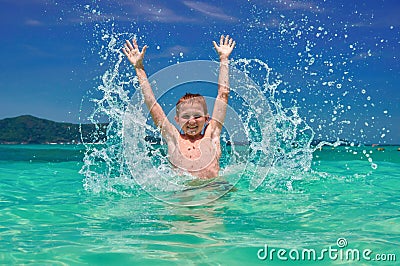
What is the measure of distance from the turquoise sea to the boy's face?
46.6 inches

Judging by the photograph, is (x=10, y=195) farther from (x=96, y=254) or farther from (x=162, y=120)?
(x=96, y=254)

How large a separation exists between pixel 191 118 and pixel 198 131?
0.86 feet

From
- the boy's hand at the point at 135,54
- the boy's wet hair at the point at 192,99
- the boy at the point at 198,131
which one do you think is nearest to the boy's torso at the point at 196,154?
the boy at the point at 198,131

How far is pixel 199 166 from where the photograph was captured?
24.6 feet

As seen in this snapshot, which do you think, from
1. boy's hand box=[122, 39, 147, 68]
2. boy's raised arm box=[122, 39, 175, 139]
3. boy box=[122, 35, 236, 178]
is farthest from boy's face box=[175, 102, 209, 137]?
boy's hand box=[122, 39, 147, 68]

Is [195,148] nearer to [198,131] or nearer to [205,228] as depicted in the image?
[198,131]

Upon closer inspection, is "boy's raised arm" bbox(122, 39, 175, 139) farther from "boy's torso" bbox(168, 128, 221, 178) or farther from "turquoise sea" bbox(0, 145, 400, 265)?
"turquoise sea" bbox(0, 145, 400, 265)

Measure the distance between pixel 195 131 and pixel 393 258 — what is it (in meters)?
4.16

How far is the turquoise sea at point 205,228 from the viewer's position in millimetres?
3922

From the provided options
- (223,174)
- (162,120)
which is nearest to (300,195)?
(223,174)

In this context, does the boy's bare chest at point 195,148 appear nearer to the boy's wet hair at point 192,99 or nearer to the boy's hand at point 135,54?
the boy's wet hair at point 192,99

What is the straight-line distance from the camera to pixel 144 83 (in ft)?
22.7

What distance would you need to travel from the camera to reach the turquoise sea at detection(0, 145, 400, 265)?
3922 millimetres

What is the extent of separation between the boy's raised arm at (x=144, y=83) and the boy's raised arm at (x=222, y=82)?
0.84 m
